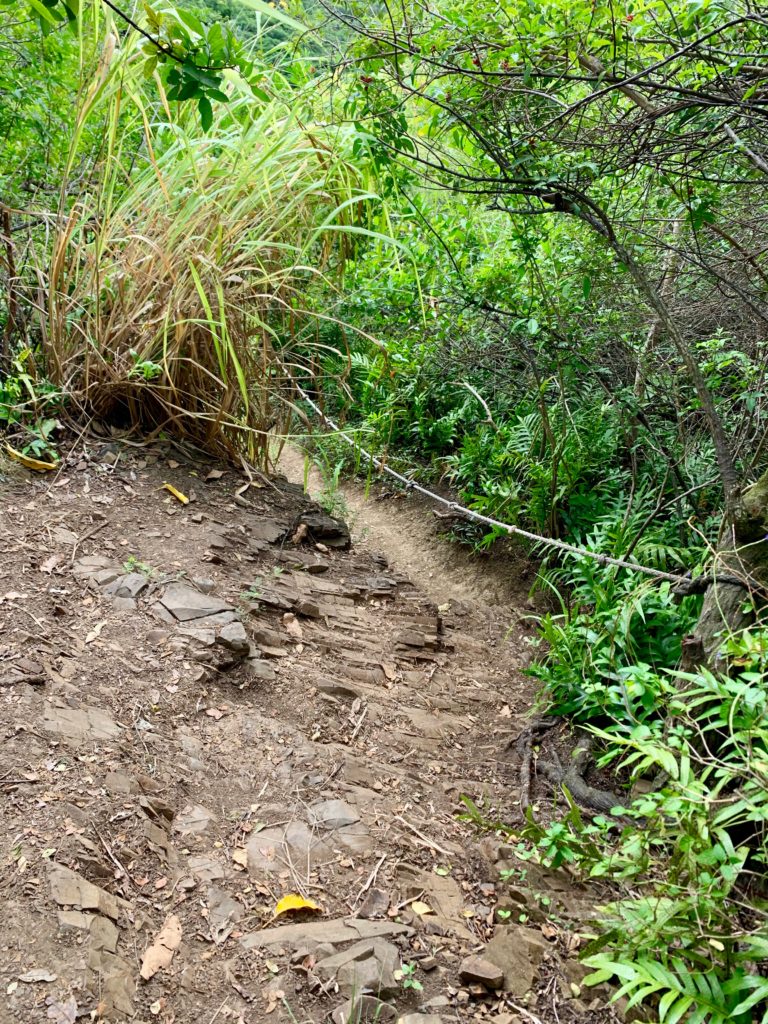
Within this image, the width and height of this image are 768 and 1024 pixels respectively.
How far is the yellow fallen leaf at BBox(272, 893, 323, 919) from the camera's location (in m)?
1.73

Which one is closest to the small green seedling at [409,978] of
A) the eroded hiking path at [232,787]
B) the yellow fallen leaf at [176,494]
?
the eroded hiking path at [232,787]

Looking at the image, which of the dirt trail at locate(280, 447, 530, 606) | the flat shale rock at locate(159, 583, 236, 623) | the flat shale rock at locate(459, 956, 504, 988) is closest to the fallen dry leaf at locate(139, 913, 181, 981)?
the flat shale rock at locate(459, 956, 504, 988)

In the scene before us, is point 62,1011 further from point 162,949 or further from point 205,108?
point 205,108

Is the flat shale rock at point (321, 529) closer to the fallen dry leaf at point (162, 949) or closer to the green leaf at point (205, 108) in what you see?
the fallen dry leaf at point (162, 949)

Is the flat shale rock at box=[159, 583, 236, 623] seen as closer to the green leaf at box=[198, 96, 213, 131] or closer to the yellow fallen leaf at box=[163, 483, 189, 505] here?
the yellow fallen leaf at box=[163, 483, 189, 505]

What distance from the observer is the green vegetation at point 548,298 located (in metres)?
1.89

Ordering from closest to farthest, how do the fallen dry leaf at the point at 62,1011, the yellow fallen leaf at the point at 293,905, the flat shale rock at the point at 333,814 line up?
the fallen dry leaf at the point at 62,1011, the yellow fallen leaf at the point at 293,905, the flat shale rock at the point at 333,814

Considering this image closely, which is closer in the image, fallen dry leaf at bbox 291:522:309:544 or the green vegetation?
the green vegetation

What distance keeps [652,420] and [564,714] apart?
73.5 inches

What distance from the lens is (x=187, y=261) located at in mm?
3318

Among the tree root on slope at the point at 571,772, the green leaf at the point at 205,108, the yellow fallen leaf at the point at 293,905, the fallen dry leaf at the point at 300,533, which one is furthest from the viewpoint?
the fallen dry leaf at the point at 300,533

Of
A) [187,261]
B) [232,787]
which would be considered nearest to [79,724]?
[232,787]

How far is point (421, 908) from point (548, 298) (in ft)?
9.94

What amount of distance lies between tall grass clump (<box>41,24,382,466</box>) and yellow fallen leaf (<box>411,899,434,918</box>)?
2269 millimetres
